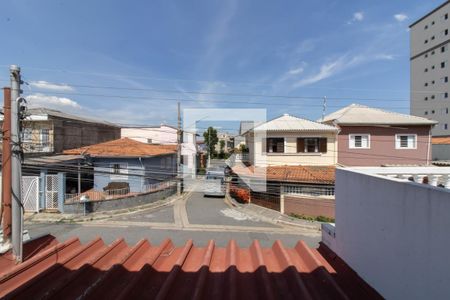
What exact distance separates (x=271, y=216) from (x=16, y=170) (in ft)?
47.9

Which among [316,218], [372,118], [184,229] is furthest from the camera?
[372,118]

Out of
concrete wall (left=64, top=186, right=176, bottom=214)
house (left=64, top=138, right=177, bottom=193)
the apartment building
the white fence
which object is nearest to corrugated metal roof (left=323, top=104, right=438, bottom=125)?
the white fence

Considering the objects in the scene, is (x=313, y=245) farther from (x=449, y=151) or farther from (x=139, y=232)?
(x=449, y=151)

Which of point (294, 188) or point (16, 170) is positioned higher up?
point (16, 170)

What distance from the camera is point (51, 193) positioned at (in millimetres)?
15344

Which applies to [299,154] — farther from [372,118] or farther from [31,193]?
[31,193]

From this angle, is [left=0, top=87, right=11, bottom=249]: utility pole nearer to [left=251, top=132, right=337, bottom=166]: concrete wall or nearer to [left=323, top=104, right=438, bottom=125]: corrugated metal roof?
[left=251, top=132, right=337, bottom=166]: concrete wall

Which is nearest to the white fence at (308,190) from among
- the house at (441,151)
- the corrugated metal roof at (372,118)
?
Result: the corrugated metal roof at (372,118)

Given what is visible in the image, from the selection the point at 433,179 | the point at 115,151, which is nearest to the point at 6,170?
the point at 433,179

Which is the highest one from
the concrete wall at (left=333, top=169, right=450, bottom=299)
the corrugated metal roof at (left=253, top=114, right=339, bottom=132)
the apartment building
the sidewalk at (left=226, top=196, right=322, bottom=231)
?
the apartment building

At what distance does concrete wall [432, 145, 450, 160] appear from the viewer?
2572 centimetres

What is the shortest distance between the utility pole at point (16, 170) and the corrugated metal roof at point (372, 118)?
63.2 feet

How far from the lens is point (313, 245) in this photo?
11555mm

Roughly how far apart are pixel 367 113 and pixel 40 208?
25273 millimetres
